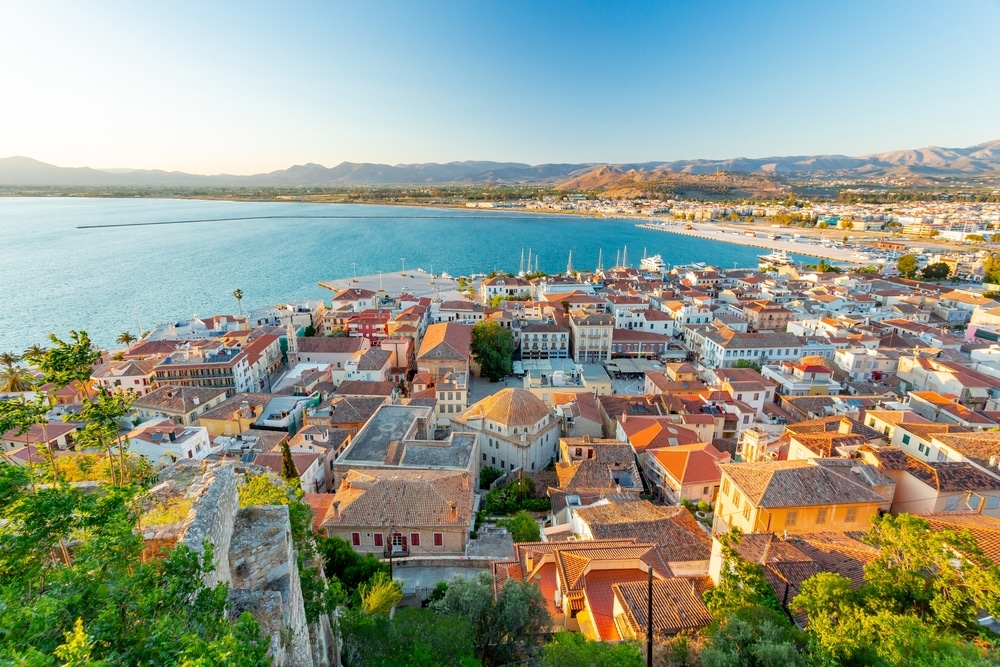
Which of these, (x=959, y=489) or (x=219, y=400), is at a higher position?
(x=959, y=489)

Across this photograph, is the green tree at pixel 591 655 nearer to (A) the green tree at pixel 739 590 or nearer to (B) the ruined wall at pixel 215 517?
(A) the green tree at pixel 739 590

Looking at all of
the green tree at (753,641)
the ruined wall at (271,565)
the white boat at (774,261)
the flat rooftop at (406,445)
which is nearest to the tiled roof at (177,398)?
the flat rooftop at (406,445)

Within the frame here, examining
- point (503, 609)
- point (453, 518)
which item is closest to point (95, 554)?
point (503, 609)

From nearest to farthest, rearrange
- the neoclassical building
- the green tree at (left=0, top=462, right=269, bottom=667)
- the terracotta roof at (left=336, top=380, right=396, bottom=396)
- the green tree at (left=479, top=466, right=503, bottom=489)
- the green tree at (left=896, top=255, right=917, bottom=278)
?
the green tree at (left=0, top=462, right=269, bottom=667)
the green tree at (left=479, top=466, right=503, bottom=489)
the neoclassical building
the terracotta roof at (left=336, top=380, right=396, bottom=396)
the green tree at (left=896, top=255, right=917, bottom=278)

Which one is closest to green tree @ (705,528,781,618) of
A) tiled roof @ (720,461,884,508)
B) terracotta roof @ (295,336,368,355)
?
tiled roof @ (720,461,884,508)

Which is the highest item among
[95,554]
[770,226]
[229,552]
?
[95,554]

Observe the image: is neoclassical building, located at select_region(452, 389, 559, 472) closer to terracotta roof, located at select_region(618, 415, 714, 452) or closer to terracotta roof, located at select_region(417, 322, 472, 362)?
terracotta roof, located at select_region(618, 415, 714, 452)

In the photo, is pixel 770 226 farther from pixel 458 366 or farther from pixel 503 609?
pixel 503 609

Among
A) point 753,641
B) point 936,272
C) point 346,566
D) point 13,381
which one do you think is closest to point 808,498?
point 753,641
